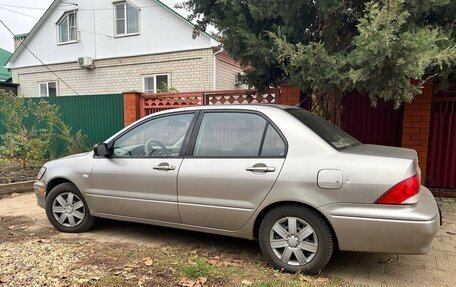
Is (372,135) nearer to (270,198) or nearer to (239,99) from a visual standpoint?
(239,99)

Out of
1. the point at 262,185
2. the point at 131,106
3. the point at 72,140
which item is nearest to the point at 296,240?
the point at 262,185

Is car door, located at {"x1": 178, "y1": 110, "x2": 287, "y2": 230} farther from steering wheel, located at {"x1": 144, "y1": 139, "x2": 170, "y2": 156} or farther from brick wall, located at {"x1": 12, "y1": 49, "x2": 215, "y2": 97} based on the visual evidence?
brick wall, located at {"x1": 12, "y1": 49, "x2": 215, "y2": 97}

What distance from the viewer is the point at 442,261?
3.69m

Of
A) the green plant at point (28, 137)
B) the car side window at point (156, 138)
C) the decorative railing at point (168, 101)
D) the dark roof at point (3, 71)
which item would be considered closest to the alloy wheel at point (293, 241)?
the car side window at point (156, 138)

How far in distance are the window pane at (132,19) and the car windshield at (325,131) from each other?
11362 mm

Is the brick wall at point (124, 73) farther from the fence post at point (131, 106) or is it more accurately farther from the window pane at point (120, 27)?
the fence post at point (131, 106)

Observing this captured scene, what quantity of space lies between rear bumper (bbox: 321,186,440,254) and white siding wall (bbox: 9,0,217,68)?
1003 cm

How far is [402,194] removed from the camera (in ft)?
9.62

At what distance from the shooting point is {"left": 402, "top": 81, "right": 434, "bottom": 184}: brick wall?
568 cm

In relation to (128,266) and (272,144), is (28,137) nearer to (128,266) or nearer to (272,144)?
(128,266)

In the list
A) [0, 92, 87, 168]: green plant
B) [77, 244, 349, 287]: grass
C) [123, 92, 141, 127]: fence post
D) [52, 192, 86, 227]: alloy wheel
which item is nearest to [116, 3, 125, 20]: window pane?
[0, 92, 87, 168]: green plant

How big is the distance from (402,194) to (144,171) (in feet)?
8.39

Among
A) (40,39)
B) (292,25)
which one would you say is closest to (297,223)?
(292,25)

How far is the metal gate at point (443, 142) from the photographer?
589 centimetres
